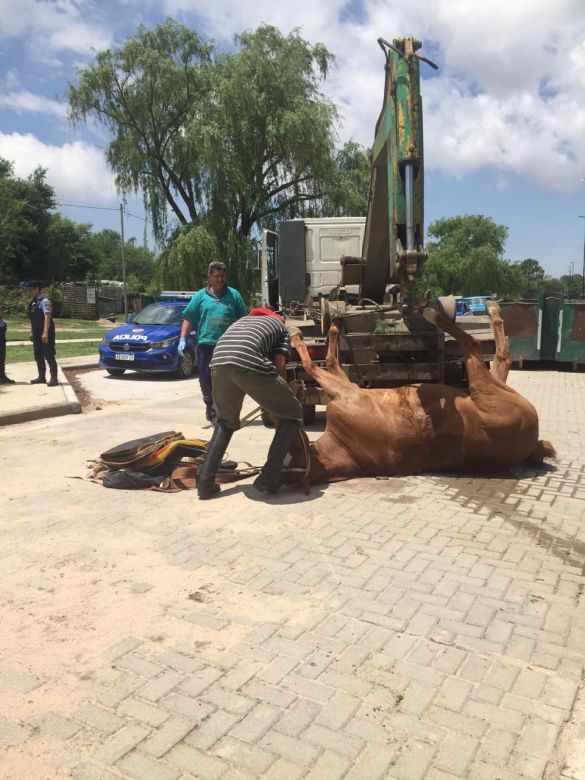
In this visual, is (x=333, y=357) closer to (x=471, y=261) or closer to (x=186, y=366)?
(x=186, y=366)

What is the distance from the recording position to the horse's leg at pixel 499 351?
5.73m

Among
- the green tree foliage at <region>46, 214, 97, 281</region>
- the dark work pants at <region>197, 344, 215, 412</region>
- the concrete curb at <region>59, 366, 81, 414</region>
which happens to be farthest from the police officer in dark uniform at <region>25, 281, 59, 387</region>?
the green tree foliage at <region>46, 214, 97, 281</region>

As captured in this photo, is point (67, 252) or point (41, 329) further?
point (67, 252)

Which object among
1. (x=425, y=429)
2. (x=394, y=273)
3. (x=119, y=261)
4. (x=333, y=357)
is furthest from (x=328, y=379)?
(x=119, y=261)

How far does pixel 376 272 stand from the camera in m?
8.22

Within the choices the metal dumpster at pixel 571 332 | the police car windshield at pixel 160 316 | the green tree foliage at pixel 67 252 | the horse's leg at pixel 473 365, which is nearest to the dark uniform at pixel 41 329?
the police car windshield at pixel 160 316

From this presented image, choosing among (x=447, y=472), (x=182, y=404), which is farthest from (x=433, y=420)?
(x=182, y=404)

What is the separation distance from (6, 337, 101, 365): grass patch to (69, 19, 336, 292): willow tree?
495 cm

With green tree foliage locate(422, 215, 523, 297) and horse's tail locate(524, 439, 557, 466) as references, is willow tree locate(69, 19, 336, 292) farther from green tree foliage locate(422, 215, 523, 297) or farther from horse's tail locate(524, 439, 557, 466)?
green tree foliage locate(422, 215, 523, 297)

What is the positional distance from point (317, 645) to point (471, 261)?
5993 centimetres

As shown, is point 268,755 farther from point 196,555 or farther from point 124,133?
point 124,133

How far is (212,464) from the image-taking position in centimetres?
502

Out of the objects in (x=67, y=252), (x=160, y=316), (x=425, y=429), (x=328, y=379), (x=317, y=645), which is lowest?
(x=317, y=645)

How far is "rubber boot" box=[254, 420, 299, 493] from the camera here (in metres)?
5.05
